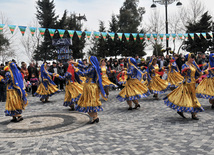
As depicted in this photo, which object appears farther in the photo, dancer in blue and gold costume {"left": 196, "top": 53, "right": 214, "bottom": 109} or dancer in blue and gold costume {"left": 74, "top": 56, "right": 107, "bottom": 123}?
dancer in blue and gold costume {"left": 196, "top": 53, "right": 214, "bottom": 109}

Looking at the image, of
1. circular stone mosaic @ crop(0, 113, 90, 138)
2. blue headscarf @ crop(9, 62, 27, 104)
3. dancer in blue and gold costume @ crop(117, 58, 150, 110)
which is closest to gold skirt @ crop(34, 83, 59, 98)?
circular stone mosaic @ crop(0, 113, 90, 138)

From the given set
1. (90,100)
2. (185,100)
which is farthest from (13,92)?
(185,100)

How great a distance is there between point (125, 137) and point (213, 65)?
4798 millimetres

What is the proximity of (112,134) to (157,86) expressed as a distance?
219 inches

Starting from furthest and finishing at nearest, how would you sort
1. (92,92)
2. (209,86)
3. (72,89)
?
1. (72,89)
2. (209,86)
3. (92,92)

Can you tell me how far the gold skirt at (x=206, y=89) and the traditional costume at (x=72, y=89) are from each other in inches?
180

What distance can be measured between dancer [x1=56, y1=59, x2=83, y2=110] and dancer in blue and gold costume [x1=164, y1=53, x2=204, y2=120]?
367cm

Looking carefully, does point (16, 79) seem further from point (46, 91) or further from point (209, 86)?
point (209, 86)

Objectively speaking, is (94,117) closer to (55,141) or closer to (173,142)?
(55,141)

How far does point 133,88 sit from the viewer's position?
8.74 metres

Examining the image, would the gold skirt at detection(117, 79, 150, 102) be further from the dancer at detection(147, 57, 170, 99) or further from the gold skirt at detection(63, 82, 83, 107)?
the dancer at detection(147, 57, 170, 99)

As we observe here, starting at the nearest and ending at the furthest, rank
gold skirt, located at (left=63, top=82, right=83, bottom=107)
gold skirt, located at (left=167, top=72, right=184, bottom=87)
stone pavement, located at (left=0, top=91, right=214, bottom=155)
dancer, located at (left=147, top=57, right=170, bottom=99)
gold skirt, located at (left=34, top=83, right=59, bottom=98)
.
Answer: stone pavement, located at (left=0, top=91, right=214, bottom=155)
gold skirt, located at (left=63, top=82, right=83, bottom=107)
dancer, located at (left=147, top=57, right=170, bottom=99)
gold skirt, located at (left=34, top=83, right=59, bottom=98)
gold skirt, located at (left=167, top=72, right=184, bottom=87)

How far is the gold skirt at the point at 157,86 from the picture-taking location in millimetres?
10570

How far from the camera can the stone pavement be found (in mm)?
4676
